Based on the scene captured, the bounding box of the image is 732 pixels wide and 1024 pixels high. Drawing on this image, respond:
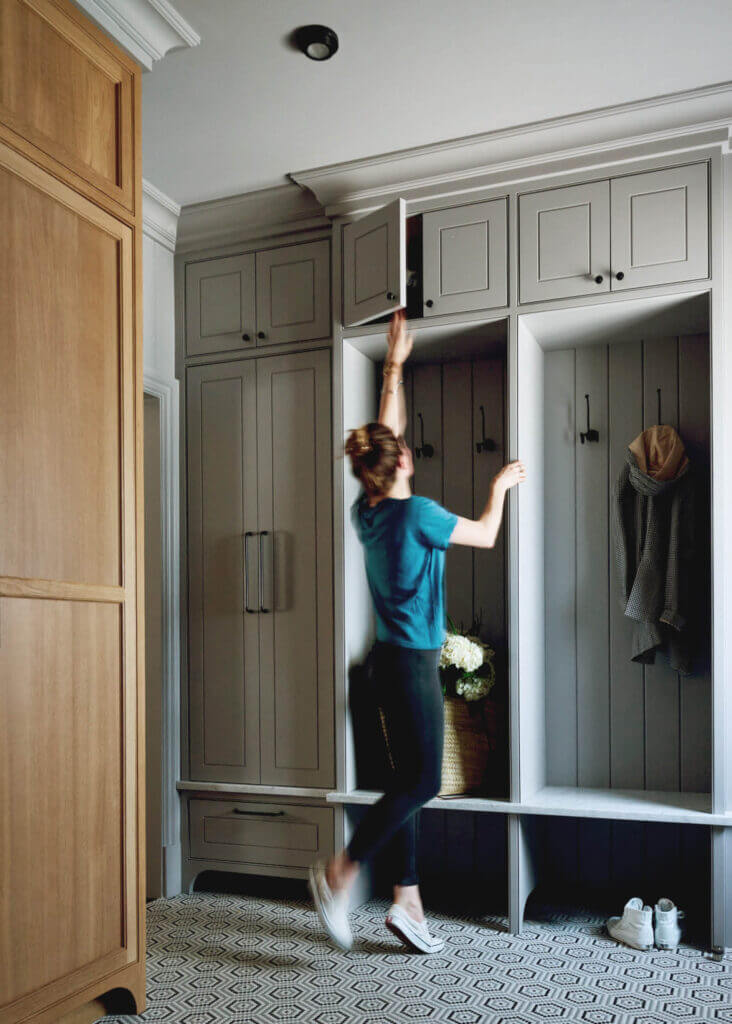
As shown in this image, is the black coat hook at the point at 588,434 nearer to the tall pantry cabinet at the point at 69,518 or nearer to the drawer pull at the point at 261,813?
the tall pantry cabinet at the point at 69,518

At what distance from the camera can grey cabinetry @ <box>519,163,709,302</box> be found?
3.05 meters

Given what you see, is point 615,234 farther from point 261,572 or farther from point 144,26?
point 261,572

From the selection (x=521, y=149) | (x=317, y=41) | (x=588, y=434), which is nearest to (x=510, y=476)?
(x=588, y=434)

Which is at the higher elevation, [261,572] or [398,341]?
[398,341]

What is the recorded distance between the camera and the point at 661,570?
334 cm

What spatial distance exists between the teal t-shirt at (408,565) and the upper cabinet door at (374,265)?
791mm

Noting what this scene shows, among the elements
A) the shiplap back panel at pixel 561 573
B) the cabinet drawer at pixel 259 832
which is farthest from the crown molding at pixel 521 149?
the cabinet drawer at pixel 259 832

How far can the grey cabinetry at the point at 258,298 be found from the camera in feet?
12.1

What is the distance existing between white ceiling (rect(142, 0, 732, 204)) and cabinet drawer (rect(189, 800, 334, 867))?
243 centimetres

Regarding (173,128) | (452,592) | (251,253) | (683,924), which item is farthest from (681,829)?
(173,128)

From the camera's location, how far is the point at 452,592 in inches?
148

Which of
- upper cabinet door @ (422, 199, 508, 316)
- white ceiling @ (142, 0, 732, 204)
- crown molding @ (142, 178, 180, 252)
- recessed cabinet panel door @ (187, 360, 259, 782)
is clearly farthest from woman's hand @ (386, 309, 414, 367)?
crown molding @ (142, 178, 180, 252)

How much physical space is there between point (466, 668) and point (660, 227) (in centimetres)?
162

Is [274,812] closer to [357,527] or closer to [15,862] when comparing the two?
[357,527]
